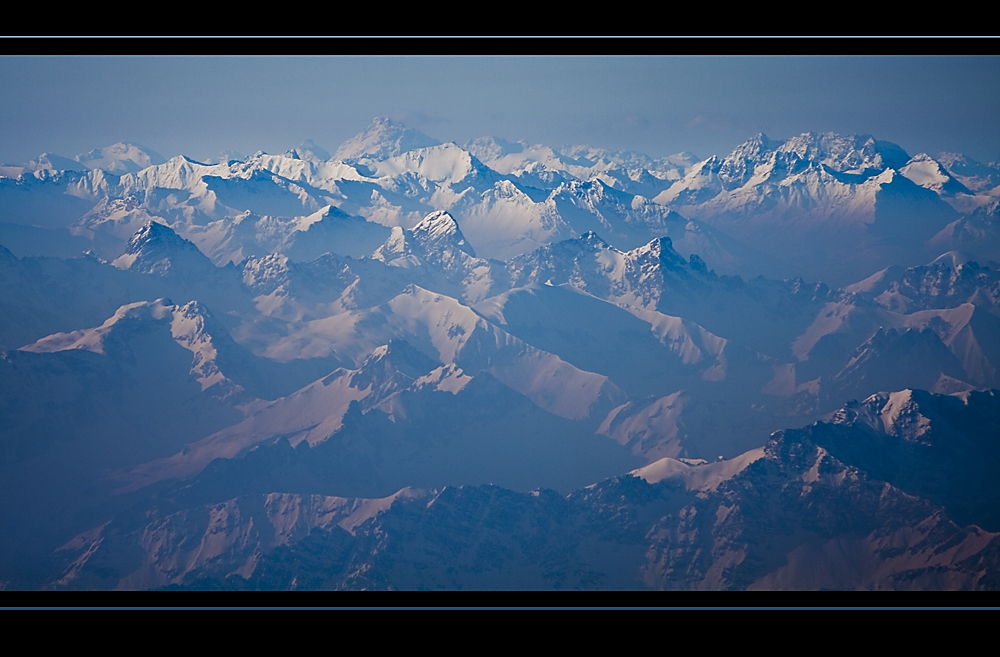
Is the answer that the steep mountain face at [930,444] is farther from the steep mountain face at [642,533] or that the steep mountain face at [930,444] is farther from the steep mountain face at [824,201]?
the steep mountain face at [824,201]

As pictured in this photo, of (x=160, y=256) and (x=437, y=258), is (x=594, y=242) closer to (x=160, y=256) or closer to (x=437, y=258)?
(x=437, y=258)

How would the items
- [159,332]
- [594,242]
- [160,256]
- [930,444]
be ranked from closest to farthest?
[930,444] → [159,332] → [160,256] → [594,242]

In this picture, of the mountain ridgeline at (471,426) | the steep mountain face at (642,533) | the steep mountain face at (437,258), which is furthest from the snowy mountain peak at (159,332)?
the steep mountain face at (437,258)

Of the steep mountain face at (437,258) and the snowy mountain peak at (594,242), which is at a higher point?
the snowy mountain peak at (594,242)

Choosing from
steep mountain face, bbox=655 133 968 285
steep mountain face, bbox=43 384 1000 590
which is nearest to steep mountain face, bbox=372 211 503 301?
steep mountain face, bbox=655 133 968 285

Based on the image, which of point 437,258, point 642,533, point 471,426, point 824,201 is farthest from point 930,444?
point 824,201

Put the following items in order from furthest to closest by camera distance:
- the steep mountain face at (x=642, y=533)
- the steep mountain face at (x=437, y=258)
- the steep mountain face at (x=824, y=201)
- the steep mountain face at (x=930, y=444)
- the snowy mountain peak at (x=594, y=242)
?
the snowy mountain peak at (x=594, y=242), the steep mountain face at (x=824, y=201), the steep mountain face at (x=437, y=258), the steep mountain face at (x=930, y=444), the steep mountain face at (x=642, y=533)

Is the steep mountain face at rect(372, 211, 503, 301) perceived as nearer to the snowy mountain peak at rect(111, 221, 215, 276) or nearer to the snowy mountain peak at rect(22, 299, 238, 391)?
the snowy mountain peak at rect(111, 221, 215, 276)
